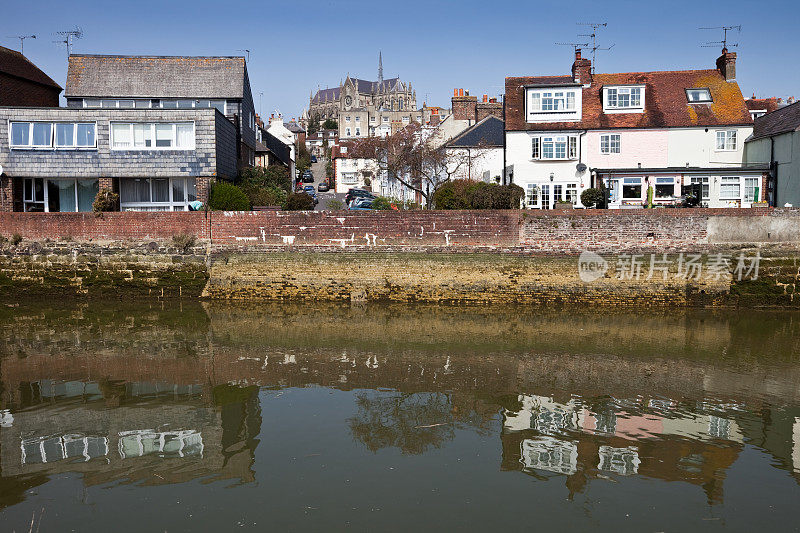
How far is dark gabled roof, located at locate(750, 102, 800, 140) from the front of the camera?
29656mm

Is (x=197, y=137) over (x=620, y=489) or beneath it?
over

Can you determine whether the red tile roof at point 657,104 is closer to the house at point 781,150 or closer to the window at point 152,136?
the house at point 781,150

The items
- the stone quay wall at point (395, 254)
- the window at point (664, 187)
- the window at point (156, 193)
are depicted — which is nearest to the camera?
the stone quay wall at point (395, 254)

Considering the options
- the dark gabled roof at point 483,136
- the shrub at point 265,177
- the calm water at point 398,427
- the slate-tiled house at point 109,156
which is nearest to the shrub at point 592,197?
the calm water at point 398,427

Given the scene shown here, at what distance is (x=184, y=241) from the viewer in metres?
25.6

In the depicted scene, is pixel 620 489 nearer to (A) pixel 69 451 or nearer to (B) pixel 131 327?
(A) pixel 69 451

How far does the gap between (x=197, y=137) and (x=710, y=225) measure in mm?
21891

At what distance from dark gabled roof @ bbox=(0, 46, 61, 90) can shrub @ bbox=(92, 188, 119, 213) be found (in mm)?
13565

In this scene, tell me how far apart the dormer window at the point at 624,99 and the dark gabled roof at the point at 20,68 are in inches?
1250

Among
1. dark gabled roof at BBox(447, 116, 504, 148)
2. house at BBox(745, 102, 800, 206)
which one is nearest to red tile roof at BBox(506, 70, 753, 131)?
house at BBox(745, 102, 800, 206)

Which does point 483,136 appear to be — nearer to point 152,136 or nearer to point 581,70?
point 581,70

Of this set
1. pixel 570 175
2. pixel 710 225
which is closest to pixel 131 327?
pixel 710 225

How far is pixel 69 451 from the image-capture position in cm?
1041

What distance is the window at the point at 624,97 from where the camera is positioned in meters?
34.0
